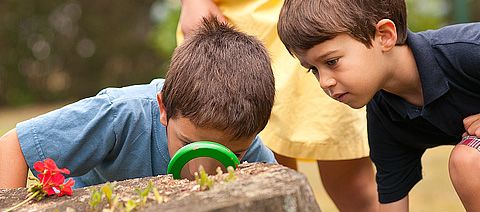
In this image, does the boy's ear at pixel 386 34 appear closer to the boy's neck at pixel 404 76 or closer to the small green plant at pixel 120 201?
the boy's neck at pixel 404 76

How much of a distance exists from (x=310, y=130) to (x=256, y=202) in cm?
159

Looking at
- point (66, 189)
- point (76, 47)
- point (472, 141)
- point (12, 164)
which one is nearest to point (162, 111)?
point (12, 164)

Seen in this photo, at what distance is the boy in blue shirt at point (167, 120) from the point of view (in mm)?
2502

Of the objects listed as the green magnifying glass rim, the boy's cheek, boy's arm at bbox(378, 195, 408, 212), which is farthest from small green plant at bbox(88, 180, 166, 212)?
boy's arm at bbox(378, 195, 408, 212)

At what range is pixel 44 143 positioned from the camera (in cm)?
268

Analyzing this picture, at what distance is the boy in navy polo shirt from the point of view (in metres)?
2.60

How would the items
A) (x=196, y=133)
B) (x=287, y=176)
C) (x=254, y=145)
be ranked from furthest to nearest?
(x=254, y=145) < (x=196, y=133) < (x=287, y=176)

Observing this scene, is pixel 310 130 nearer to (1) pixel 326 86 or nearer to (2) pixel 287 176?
(1) pixel 326 86

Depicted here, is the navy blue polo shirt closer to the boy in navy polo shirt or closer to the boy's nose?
the boy in navy polo shirt

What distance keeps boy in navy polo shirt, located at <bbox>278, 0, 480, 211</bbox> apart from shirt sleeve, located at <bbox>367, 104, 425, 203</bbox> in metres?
0.15

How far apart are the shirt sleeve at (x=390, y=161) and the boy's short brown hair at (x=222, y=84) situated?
556 mm

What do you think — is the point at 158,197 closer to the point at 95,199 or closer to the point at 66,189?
the point at 95,199

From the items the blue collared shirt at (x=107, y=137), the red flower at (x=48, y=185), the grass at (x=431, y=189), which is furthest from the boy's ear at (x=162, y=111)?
the grass at (x=431, y=189)

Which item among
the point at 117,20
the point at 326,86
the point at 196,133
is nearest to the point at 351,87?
the point at 326,86
